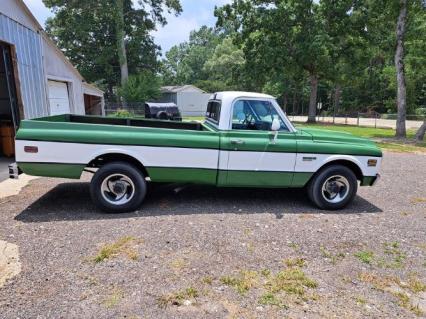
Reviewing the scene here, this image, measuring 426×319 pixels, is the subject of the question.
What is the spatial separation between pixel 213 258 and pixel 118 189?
206cm

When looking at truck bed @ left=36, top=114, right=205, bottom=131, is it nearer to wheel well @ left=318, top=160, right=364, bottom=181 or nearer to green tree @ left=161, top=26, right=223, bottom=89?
wheel well @ left=318, top=160, right=364, bottom=181

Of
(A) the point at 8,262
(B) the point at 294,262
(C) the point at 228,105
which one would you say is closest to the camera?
(A) the point at 8,262

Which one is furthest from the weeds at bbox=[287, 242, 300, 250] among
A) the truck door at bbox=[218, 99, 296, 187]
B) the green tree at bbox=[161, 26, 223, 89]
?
the green tree at bbox=[161, 26, 223, 89]

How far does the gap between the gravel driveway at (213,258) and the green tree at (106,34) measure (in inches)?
1383

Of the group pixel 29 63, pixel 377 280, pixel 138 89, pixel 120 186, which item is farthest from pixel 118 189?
pixel 138 89

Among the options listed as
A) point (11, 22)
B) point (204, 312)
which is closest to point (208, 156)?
point (204, 312)

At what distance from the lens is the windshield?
212 inches

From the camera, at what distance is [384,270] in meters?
3.72

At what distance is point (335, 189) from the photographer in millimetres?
5598

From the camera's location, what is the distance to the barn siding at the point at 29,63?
28.3 feet

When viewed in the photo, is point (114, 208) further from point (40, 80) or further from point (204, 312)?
point (40, 80)

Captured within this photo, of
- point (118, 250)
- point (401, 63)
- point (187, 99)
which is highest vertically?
point (401, 63)

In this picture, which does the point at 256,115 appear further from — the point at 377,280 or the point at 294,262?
the point at 377,280

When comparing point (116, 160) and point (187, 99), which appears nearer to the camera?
point (116, 160)
